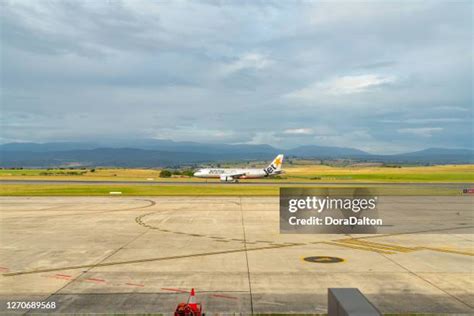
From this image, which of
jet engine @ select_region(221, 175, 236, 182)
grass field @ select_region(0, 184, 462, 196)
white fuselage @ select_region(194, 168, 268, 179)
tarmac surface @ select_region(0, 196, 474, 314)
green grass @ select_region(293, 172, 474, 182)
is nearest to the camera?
tarmac surface @ select_region(0, 196, 474, 314)

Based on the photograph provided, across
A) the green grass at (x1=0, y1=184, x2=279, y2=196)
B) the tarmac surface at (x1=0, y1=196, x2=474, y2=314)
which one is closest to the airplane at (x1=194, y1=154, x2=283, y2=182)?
the green grass at (x1=0, y1=184, x2=279, y2=196)

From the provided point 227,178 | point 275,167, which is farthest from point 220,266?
point 275,167

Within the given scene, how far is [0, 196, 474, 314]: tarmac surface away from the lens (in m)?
14.1

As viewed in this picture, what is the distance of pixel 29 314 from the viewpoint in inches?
498

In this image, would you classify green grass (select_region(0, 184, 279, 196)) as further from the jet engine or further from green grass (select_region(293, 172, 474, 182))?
green grass (select_region(293, 172, 474, 182))

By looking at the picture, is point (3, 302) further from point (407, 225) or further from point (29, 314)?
point (407, 225)

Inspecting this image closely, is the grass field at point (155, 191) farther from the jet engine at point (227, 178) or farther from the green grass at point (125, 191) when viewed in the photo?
the jet engine at point (227, 178)

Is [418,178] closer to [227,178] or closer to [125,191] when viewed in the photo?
[227,178]

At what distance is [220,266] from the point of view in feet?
62.5

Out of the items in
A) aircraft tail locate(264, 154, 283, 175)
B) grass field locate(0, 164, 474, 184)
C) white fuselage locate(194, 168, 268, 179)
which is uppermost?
aircraft tail locate(264, 154, 283, 175)

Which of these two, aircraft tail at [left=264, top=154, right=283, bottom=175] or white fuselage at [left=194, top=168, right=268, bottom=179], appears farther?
aircraft tail at [left=264, top=154, right=283, bottom=175]

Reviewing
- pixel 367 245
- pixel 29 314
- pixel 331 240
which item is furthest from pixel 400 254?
pixel 29 314

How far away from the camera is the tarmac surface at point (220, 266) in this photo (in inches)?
554

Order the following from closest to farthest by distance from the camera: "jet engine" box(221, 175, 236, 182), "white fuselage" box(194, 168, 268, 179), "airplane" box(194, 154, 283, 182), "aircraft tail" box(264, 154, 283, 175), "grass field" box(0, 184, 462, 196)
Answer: "grass field" box(0, 184, 462, 196) < "jet engine" box(221, 175, 236, 182) < "airplane" box(194, 154, 283, 182) < "white fuselage" box(194, 168, 268, 179) < "aircraft tail" box(264, 154, 283, 175)
